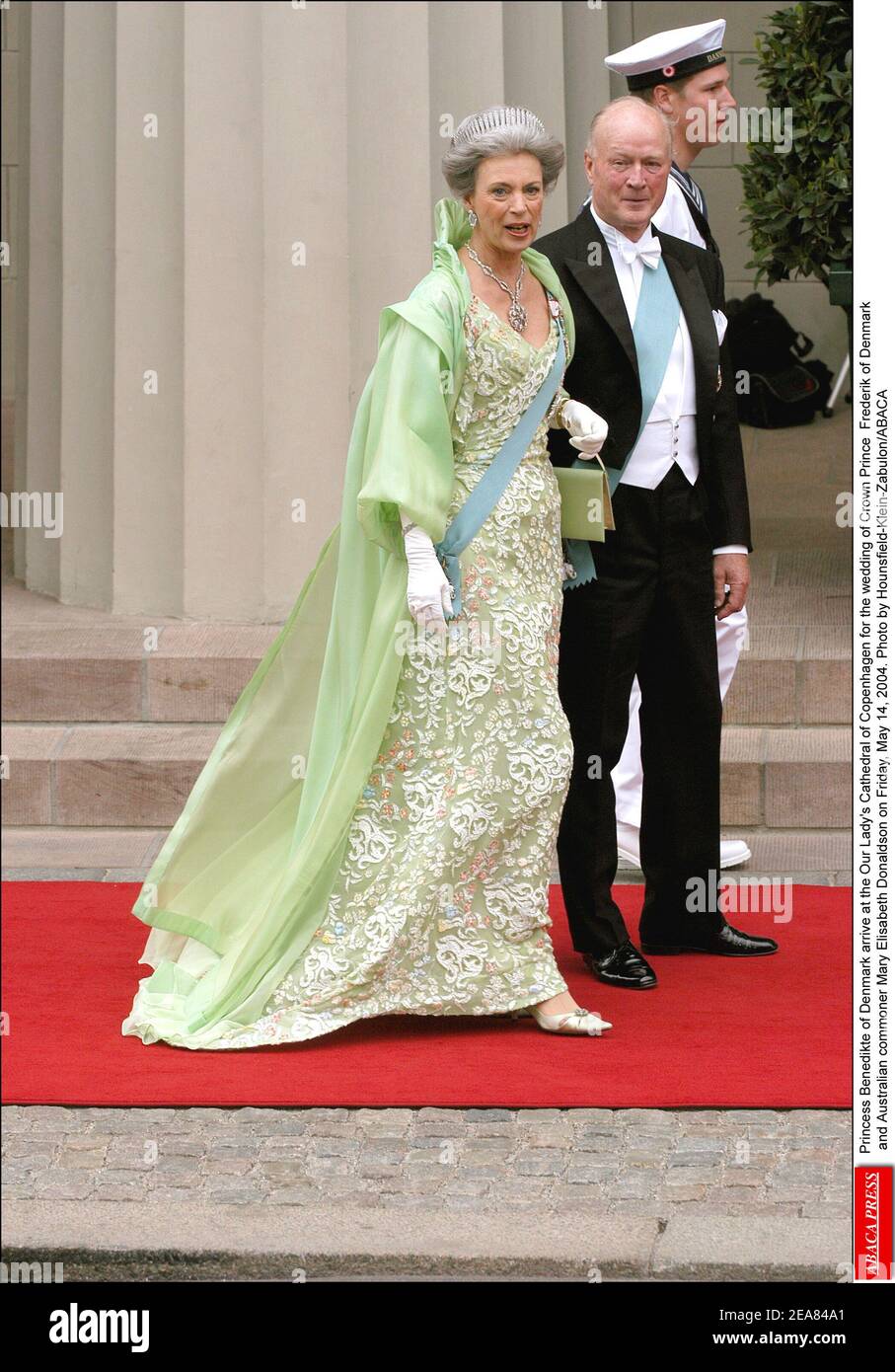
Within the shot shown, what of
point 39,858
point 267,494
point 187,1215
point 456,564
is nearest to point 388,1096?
point 187,1215

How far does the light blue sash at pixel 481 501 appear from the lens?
511cm

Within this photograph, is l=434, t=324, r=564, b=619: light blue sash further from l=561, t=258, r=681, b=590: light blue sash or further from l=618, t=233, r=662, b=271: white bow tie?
l=618, t=233, r=662, b=271: white bow tie

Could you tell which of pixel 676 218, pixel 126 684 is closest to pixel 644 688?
pixel 676 218

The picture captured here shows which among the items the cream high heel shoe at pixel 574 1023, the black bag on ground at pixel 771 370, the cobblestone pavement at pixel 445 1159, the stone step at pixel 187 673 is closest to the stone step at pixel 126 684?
the stone step at pixel 187 673

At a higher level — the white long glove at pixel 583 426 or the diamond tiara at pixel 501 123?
the diamond tiara at pixel 501 123

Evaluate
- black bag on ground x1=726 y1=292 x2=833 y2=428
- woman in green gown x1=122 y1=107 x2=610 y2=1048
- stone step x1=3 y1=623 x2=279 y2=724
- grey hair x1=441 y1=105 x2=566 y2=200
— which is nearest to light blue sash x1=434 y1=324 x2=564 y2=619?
woman in green gown x1=122 y1=107 x2=610 y2=1048

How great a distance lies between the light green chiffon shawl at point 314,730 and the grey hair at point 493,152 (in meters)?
0.07

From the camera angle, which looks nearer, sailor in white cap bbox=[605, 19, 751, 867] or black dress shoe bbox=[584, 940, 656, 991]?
black dress shoe bbox=[584, 940, 656, 991]

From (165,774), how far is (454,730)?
252 centimetres

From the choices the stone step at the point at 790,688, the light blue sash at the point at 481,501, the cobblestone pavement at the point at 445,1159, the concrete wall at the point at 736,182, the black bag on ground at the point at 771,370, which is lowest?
the cobblestone pavement at the point at 445,1159

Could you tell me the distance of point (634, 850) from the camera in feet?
22.4

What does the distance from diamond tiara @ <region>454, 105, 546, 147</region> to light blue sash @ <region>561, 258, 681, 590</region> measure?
602 millimetres

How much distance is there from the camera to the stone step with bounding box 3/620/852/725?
24.9ft

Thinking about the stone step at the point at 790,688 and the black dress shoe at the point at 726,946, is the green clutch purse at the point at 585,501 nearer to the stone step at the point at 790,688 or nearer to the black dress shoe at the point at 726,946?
the black dress shoe at the point at 726,946
